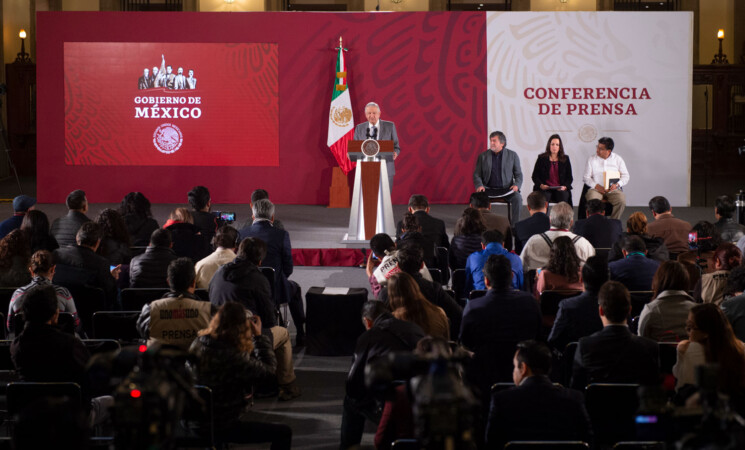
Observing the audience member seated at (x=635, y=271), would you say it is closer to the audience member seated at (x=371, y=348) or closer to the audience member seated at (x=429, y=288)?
the audience member seated at (x=429, y=288)

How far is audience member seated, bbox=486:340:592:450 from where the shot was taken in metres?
3.44

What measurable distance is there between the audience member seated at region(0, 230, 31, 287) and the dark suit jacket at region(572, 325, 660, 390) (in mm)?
3502

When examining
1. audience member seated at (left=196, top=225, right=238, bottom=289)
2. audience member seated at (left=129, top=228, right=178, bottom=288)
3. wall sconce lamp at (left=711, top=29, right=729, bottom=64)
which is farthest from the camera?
wall sconce lamp at (left=711, top=29, right=729, bottom=64)

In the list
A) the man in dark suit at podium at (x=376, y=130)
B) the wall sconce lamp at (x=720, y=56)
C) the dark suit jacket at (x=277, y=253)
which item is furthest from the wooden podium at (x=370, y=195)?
the wall sconce lamp at (x=720, y=56)

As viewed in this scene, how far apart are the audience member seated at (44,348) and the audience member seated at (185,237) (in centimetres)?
271

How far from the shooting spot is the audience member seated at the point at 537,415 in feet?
11.3

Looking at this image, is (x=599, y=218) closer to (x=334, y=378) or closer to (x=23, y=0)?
(x=334, y=378)

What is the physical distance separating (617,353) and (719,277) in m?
1.57

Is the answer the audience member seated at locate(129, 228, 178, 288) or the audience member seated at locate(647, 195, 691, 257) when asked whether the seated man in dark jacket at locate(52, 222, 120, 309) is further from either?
the audience member seated at locate(647, 195, 691, 257)

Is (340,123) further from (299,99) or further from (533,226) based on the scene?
(533,226)

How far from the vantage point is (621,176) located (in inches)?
408

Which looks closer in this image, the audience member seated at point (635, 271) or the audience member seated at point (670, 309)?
the audience member seated at point (670, 309)

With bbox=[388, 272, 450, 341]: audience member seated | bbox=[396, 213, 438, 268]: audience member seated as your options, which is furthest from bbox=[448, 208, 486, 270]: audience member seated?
bbox=[388, 272, 450, 341]: audience member seated

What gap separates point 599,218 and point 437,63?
591cm
